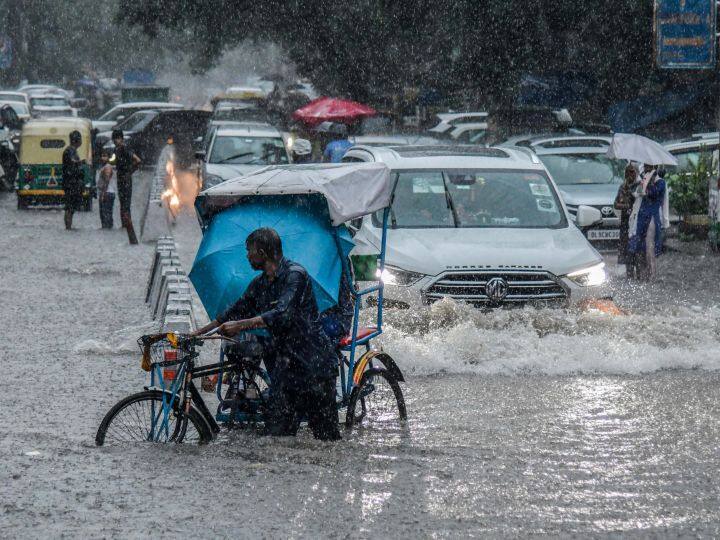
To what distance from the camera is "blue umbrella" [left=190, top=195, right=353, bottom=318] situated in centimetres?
791

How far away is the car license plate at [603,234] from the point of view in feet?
59.2

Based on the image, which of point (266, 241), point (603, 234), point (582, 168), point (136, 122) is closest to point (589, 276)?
point (266, 241)

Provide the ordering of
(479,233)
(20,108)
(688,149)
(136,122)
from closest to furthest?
(479,233), (688,149), (136,122), (20,108)

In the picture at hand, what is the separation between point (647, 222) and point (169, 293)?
7.19 m

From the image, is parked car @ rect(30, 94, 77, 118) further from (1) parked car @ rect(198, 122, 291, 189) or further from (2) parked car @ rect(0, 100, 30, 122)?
(1) parked car @ rect(198, 122, 291, 189)

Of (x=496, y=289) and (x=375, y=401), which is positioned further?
(x=496, y=289)

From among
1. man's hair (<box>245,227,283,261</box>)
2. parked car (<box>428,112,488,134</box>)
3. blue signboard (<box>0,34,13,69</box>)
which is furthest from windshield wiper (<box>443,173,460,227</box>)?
blue signboard (<box>0,34,13,69</box>)

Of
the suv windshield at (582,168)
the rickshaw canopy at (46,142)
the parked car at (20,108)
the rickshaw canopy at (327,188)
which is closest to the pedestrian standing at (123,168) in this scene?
the rickshaw canopy at (46,142)

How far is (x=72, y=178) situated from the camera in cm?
2217

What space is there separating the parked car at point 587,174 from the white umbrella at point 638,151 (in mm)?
1687

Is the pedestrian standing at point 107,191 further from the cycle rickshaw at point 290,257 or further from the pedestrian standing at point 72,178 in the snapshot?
the cycle rickshaw at point 290,257

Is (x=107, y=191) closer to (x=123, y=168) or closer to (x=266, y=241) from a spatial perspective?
(x=123, y=168)

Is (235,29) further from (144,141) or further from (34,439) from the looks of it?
(34,439)

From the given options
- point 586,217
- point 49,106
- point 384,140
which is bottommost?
point 586,217
